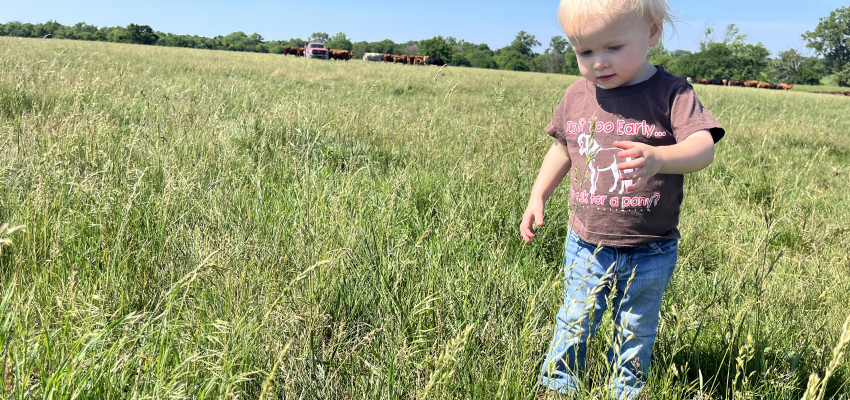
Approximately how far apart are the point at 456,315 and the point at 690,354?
0.86 metres

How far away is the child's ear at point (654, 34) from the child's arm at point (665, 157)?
1.21 ft

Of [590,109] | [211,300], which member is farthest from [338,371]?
[590,109]

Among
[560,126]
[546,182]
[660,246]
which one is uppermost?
[560,126]

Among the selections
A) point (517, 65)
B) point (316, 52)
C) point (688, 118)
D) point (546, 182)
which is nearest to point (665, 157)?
point (688, 118)

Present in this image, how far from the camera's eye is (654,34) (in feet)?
5.29

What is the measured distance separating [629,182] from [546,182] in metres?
0.37

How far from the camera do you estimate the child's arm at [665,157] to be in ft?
4.02

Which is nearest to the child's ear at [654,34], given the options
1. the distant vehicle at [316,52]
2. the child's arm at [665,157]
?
the child's arm at [665,157]

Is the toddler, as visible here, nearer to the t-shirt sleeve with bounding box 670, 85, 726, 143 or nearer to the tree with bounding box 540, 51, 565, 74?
the t-shirt sleeve with bounding box 670, 85, 726, 143

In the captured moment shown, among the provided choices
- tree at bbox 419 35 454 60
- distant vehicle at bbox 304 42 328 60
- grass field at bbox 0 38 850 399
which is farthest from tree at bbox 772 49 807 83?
grass field at bbox 0 38 850 399

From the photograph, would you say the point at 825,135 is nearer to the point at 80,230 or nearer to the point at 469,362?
the point at 469,362

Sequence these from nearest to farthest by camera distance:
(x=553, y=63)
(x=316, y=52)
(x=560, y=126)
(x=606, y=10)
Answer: (x=606, y=10)
(x=560, y=126)
(x=316, y=52)
(x=553, y=63)

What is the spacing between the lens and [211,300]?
166 centimetres

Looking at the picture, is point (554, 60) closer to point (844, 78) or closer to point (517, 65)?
point (517, 65)
